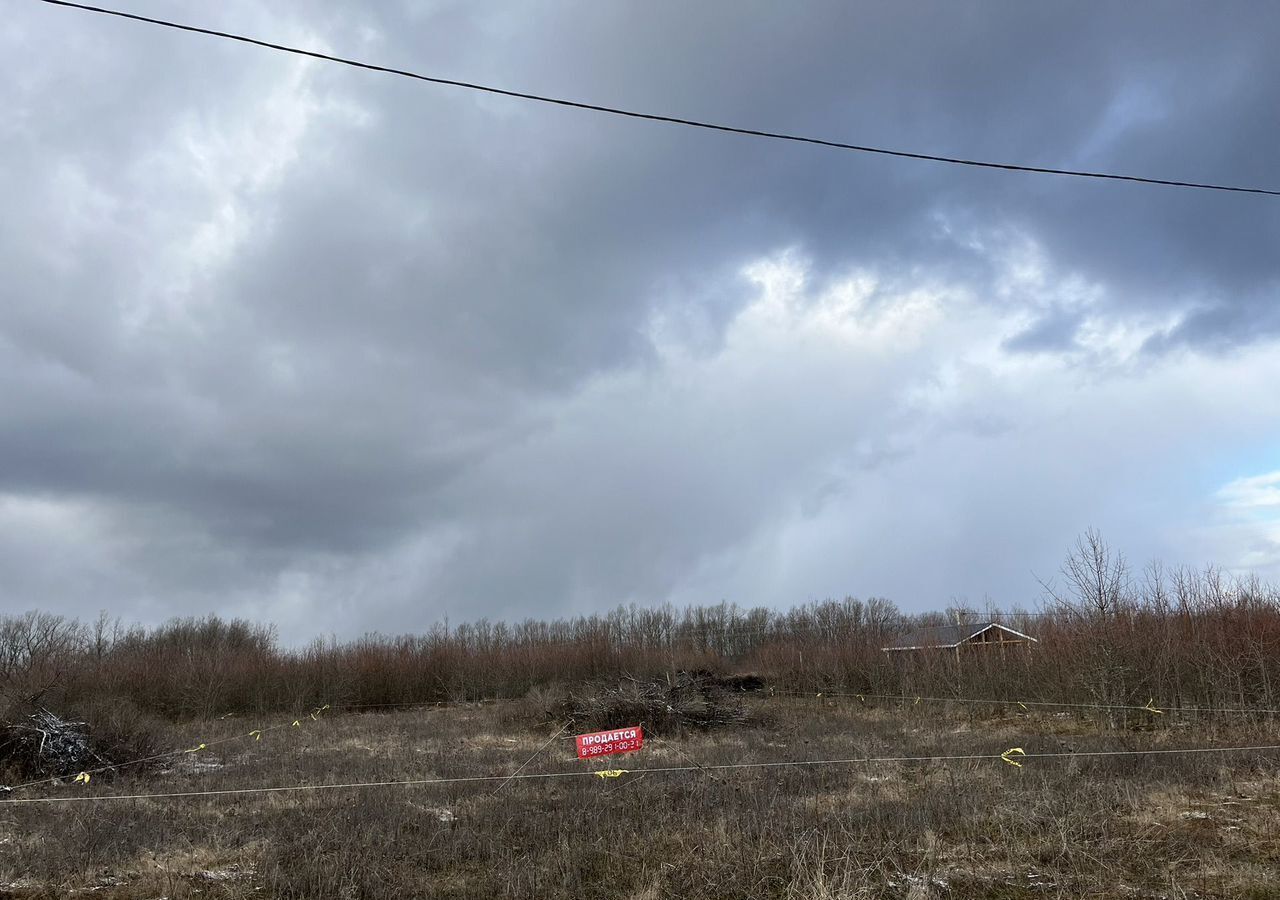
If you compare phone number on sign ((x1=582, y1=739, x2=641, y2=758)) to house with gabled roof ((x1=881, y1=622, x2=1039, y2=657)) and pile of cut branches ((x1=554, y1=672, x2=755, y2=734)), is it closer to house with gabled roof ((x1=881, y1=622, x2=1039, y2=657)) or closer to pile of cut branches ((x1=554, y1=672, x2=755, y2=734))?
pile of cut branches ((x1=554, y1=672, x2=755, y2=734))

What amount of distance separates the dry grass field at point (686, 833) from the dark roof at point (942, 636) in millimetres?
19747

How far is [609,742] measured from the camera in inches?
442

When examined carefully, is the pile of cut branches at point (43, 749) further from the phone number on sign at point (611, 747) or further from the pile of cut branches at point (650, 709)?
the pile of cut branches at point (650, 709)

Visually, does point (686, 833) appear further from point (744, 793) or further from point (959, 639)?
point (959, 639)

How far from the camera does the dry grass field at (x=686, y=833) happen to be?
7156mm

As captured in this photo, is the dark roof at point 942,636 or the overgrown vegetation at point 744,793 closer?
the overgrown vegetation at point 744,793

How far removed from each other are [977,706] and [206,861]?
77.9 ft

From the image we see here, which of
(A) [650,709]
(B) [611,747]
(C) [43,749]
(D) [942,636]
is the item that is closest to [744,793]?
(B) [611,747]

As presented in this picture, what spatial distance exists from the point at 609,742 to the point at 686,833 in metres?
2.56

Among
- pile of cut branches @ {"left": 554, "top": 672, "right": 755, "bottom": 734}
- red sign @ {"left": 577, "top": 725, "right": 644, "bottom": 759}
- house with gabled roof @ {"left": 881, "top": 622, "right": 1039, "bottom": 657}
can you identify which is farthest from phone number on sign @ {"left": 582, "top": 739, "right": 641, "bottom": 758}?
house with gabled roof @ {"left": 881, "top": 622, "right": 1039, "bottom": 657}

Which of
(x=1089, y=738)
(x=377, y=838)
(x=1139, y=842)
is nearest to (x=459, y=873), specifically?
(x=377, y=838)

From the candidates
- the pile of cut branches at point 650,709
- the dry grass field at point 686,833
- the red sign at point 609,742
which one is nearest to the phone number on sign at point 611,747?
the red sign at point 609,742

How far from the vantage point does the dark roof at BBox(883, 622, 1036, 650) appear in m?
33.9

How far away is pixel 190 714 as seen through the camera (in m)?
34.7
